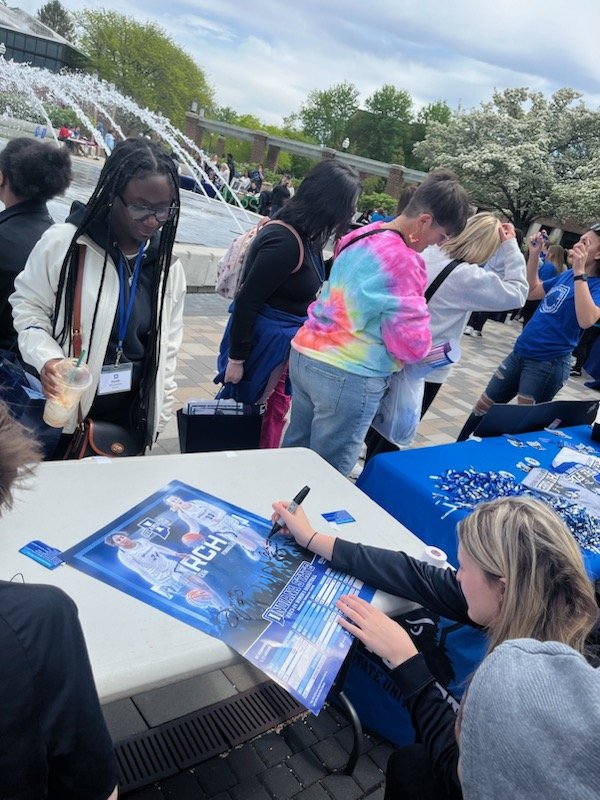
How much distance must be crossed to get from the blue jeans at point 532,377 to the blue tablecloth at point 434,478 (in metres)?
0.96

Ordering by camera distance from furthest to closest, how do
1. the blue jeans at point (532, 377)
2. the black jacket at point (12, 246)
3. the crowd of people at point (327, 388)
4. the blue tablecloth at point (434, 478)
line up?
the blue jeans at point (532, 377) < the black jacket at point (12, 246) < the blue tablecloth at point (434, 478) < the crowd of people at point (327, 388)

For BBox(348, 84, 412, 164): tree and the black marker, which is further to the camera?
BBox(348, 84, 412, 164): tree

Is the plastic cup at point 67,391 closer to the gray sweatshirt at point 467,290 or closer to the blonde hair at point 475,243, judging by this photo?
the gray sweatshirt at point 467,290

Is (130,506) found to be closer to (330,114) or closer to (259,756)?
(259,756)

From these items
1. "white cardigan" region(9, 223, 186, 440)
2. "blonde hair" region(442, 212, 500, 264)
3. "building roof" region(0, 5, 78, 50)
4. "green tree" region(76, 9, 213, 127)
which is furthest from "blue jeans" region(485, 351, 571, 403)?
"building roof" region(0, 5, 78, 50)

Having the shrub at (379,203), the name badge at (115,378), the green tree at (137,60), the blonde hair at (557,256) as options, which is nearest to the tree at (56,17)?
the green tree at (137,60)

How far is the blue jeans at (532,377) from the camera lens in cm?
377

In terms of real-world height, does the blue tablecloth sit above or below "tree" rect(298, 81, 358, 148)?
below

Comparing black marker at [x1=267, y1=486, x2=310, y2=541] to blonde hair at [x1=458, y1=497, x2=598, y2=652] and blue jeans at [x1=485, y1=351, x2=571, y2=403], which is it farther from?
blue jeans at [x1=485, y1=351, x2=571, y2=403]

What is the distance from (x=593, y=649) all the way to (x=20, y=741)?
1.71 meters

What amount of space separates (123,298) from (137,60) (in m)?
51.3

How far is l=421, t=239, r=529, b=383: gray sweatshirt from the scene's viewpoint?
289 cm

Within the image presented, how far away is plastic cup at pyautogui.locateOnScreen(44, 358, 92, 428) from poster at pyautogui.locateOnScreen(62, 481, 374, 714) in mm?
453

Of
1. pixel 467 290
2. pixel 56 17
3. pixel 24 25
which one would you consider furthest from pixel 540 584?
pixel 56 17
